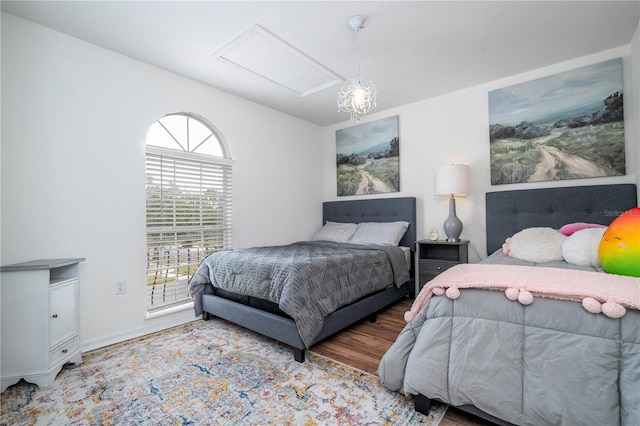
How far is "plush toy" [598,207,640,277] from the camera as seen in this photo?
1.40 m

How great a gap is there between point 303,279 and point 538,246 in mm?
1807

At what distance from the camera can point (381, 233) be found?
11.5 ft

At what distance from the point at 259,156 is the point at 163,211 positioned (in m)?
1.36

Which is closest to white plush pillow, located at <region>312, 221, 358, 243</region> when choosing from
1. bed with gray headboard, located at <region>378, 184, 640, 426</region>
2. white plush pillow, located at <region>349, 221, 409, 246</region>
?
white plush pillow, located at <region>349, 221, 409, 246</region>

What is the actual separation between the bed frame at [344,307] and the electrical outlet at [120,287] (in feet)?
2.19

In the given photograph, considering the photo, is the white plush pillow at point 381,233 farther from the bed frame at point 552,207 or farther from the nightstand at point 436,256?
the bed frame at point 552,207

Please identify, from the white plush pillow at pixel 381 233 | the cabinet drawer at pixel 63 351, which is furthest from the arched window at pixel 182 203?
the white plush pillow at pixel 381 233

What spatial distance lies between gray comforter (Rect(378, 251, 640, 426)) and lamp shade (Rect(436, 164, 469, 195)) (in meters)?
1.79

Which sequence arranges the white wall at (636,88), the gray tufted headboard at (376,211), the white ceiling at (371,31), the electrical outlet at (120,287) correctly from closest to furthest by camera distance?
the white ceiling at (371,31) → the white wall at (636,88) → the electrical outlet at (120,287) → the gray tufted headboard at (376,211)

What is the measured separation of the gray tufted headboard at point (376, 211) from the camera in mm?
3584

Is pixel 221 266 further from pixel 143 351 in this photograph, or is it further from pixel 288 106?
pixel 288 106

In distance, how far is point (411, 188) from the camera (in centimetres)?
375

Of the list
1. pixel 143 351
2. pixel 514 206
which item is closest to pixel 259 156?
pixel 143 351

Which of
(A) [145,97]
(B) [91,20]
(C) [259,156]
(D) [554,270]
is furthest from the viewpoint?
(C) [259,156]
